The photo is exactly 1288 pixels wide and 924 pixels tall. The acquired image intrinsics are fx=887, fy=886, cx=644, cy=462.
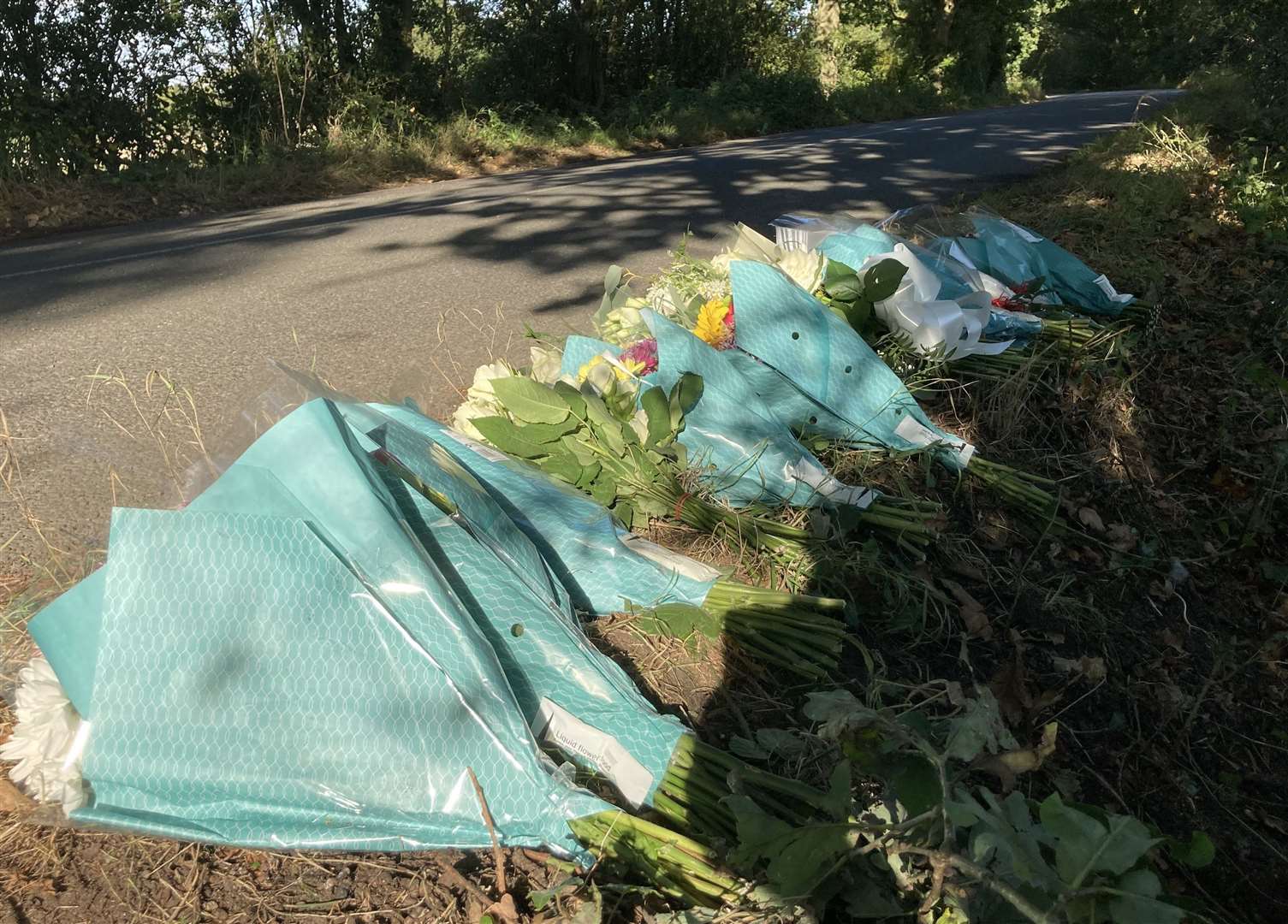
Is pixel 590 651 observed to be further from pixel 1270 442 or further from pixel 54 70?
pixel 54 70

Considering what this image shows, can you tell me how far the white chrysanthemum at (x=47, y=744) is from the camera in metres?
1.47

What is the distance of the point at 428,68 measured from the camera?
12703 millimetres

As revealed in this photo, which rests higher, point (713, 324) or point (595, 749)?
point (713, 324)

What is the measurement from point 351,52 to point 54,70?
3709mm

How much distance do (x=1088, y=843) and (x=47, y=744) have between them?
1634 millimetres

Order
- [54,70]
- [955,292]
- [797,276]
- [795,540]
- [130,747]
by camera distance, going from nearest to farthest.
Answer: [130,747] → [795,540] → [797,276] → [955,292] → [54,70]

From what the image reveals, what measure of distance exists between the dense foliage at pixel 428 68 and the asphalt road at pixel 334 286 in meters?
2.31

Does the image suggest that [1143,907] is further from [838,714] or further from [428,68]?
[428,68]

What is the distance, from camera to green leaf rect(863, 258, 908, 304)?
2.92 meters

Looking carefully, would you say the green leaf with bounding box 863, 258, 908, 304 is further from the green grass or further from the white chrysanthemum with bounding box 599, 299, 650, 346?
the green grass

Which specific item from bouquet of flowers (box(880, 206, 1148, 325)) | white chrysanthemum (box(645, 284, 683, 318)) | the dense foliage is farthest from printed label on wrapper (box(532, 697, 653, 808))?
the dense foliage

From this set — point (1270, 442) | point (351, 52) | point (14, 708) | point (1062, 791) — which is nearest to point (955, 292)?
point (1270, 442)

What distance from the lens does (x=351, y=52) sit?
38.5 ft

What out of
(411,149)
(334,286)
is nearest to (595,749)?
(334,286)
